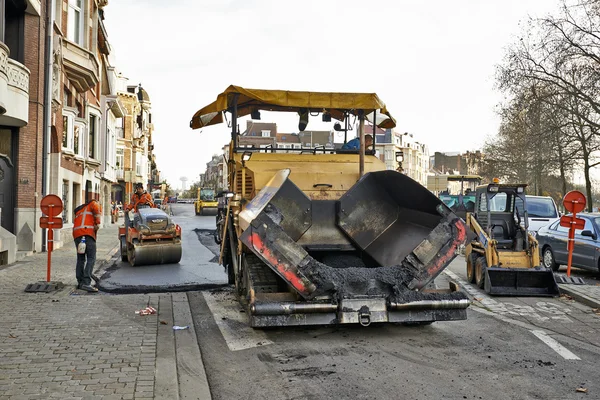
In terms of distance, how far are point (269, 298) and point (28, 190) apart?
1123 cm

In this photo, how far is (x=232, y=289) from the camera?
9.78 metres

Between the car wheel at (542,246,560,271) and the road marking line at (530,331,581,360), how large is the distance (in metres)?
7.40

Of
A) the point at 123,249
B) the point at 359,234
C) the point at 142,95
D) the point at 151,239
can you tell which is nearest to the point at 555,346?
the point at 359,234

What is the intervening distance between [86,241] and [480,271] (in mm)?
6967

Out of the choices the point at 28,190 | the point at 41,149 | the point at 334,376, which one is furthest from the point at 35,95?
the point at 334,376

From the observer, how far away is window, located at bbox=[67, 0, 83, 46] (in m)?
19.5

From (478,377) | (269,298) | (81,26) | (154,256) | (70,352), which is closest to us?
(478,377)

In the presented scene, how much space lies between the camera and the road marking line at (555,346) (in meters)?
5.86

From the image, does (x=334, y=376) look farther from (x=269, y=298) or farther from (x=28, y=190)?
(x=28, y=190)

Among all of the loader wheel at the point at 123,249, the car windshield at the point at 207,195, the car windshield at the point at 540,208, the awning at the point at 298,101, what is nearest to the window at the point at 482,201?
the awning at the point at 298,101

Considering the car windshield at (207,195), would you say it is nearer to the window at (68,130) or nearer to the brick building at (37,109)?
the brick building at (37,109)

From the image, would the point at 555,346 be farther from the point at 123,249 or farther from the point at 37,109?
the point at 37,109

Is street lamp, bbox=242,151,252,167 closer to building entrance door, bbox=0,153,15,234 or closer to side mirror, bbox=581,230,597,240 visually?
side mirror, bbox=581,230,597,240

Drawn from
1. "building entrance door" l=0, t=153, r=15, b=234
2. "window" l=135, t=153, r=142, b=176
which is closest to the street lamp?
"building entrance door" l=0, t=153, r=15, b=234
